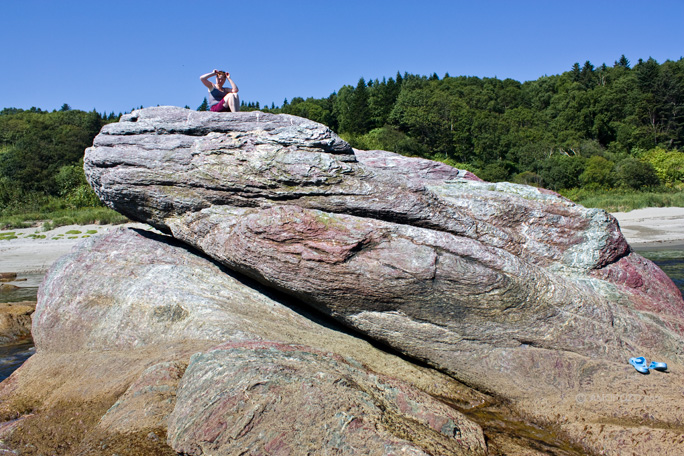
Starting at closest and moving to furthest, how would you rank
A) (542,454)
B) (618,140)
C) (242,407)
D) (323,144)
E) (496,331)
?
1. (242,407)
2. (542,454)
3. (496,331)
4. (323,144)
5. (618,140)

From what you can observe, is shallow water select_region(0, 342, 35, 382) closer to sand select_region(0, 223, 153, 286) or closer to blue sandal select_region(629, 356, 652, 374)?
sand select_region(0, 223, 153, 286)

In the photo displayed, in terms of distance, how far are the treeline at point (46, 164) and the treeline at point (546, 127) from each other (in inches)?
1586

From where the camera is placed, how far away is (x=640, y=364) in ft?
25.5

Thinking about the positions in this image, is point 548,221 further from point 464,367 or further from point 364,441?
point 364,441

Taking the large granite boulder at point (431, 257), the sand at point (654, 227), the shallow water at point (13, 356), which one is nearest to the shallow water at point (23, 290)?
the shallow water at point (13, 356)

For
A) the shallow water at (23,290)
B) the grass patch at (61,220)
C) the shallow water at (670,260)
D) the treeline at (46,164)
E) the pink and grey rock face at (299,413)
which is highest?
the treeline at (46,164)

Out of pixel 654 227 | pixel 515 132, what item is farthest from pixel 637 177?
pixel 515 132

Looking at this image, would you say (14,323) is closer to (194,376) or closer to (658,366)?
(194,376)

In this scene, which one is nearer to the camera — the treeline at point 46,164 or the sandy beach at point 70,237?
the sandy beach at point 70,237

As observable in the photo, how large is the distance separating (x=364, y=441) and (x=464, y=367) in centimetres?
353

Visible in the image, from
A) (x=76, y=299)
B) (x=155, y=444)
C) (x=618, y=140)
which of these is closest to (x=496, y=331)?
(x=155, y=444)

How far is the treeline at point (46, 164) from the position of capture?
150 feet

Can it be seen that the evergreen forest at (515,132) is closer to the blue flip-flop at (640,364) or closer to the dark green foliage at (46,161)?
the dark green foliage at (46,161)

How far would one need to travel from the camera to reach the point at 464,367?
8273mm
